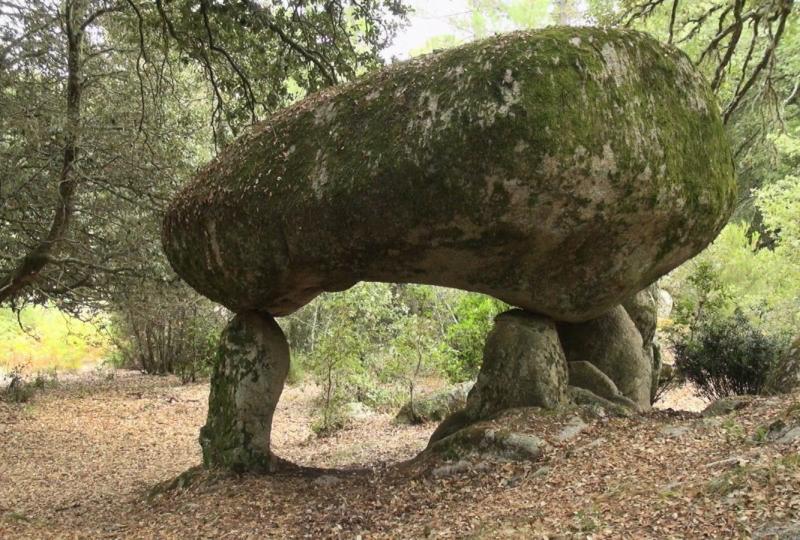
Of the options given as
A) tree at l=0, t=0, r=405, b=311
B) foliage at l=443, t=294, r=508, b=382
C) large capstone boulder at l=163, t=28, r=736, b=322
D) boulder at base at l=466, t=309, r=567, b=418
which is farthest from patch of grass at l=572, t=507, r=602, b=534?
foliage at l=443, t=294, r=508, b=382

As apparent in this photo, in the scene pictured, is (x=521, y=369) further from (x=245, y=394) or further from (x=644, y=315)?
(x=644, y=315)

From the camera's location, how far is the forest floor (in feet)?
11.8

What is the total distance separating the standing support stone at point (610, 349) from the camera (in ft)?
24.1

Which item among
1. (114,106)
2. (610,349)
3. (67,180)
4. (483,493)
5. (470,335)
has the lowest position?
(483,493)

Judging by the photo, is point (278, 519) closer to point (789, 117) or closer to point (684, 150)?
point (684, 150)

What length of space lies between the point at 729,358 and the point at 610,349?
2666 mm

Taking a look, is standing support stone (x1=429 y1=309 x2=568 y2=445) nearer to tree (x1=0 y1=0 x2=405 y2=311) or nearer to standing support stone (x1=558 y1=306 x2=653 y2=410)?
standing support stone (x1=558 y1=306 x2=653 y2=410)

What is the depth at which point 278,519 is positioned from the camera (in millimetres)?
5316

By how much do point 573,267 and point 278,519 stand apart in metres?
3.15

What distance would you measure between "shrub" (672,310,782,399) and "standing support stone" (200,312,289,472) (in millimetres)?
5855

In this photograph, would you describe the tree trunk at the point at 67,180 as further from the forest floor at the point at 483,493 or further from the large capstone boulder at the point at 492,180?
the large capstone boulder at the point at 492,180

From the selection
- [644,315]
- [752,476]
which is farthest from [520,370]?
[644,315]

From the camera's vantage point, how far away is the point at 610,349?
7.34 meters

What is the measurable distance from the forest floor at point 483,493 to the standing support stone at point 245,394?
0.24m
